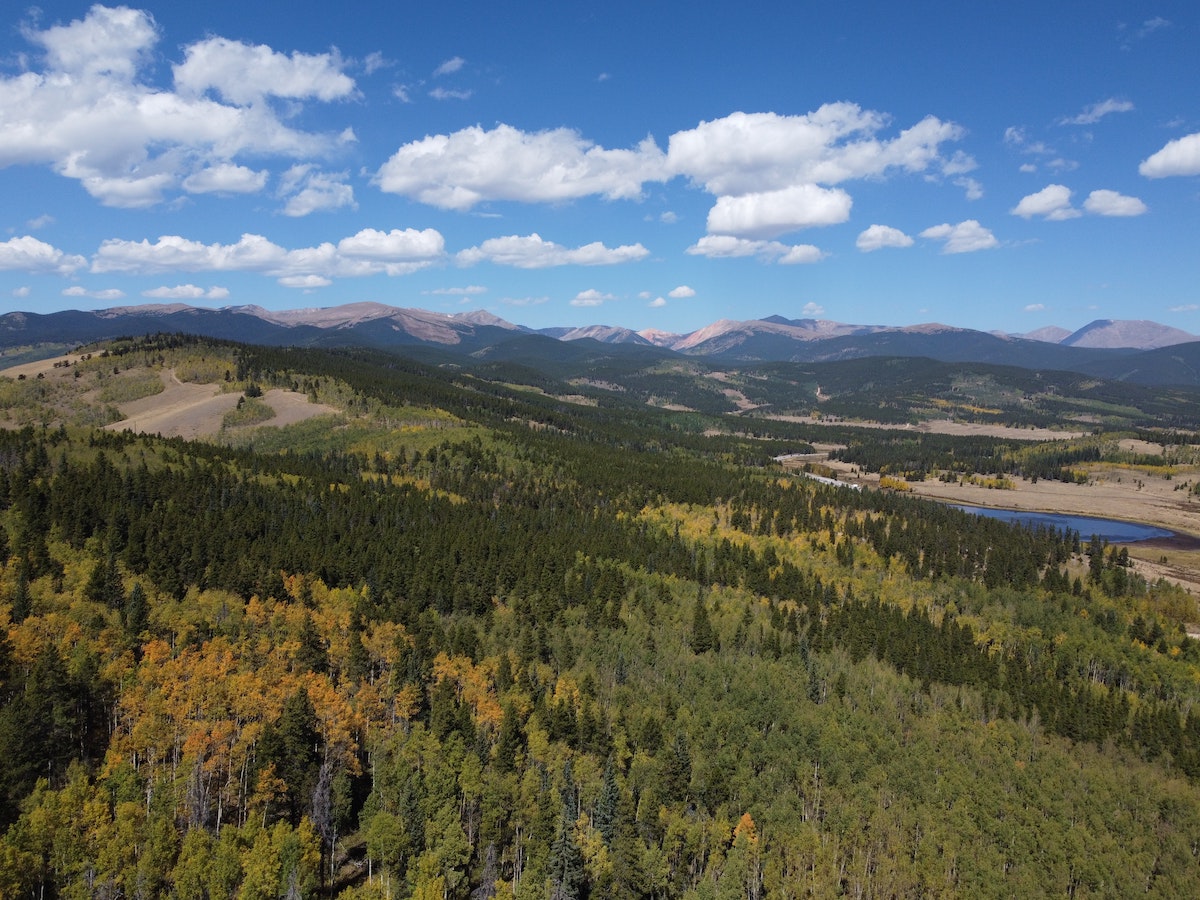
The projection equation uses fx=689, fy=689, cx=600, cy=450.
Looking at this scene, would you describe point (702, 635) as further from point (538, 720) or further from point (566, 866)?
point (566, 866)

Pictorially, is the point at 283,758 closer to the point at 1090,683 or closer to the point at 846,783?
the point at 846,783

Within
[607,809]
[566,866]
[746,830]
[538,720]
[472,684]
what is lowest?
[746,830]

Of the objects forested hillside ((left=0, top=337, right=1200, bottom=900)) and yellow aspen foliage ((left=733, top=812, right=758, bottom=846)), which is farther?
yellow aspen foliage ((left=733, top=812, right=758, bottom=846))

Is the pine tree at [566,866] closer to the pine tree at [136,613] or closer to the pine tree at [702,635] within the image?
the pine tree at [702,635]

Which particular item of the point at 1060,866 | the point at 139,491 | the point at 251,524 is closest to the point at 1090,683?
the point at 1060,866

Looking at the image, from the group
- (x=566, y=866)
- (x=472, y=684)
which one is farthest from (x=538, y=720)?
(x=566, y=866)

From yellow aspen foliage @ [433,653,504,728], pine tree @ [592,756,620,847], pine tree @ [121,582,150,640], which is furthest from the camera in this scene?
pine tree @ [121,582,150,640]

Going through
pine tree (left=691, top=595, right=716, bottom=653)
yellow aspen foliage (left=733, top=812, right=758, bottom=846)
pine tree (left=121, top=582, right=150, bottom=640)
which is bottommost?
yellow aspen foliage (left=733, top=812, right=758, bottom=846)

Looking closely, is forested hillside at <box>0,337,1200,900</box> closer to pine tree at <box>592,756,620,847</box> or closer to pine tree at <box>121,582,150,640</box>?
pine tree at <box>592,756,620,847</box>

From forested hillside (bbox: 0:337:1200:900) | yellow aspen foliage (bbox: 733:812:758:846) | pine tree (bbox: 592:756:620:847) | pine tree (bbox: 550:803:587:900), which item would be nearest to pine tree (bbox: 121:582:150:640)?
forested hillside (bbox: 0:337:1200:900)

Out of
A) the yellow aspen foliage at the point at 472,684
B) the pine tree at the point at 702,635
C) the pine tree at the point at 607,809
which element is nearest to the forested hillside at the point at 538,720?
the pine tree at the point at 607,809
